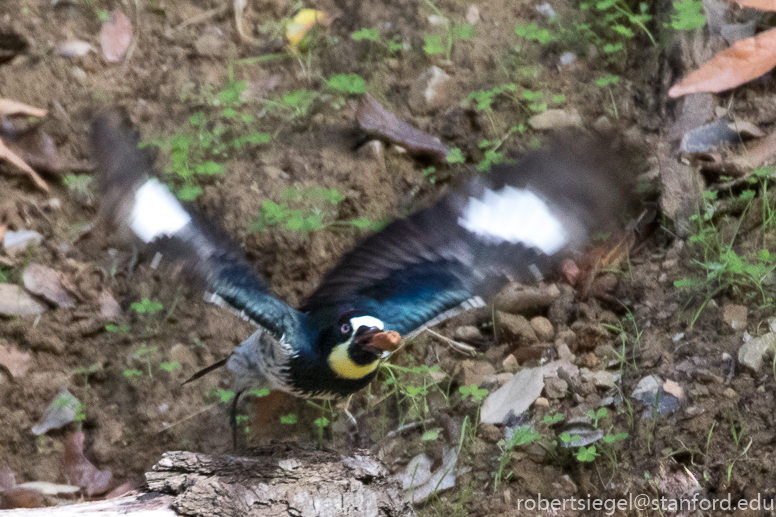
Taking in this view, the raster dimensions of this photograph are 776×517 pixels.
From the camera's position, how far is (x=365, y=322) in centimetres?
166

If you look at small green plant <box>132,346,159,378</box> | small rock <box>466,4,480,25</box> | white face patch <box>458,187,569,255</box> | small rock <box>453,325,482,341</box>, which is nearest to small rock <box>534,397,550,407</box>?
small rock <box>453,325,482,341</box>

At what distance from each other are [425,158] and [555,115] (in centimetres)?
48

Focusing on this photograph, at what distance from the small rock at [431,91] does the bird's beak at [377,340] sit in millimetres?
1025

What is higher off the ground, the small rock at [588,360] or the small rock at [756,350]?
the small rock at [588,360]

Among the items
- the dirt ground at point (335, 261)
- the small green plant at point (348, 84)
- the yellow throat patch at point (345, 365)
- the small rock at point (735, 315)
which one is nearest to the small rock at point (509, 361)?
the dirt ground at point (335, 261)

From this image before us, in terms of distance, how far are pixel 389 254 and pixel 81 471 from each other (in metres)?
1.09

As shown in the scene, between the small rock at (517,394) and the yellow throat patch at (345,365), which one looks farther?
the small rock at (517,394)

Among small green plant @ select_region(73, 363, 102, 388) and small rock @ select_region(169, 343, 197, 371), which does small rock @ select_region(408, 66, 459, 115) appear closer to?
small rock @ select_region(169, 343, 197, 371)

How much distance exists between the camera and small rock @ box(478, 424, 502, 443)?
1873 millimetres

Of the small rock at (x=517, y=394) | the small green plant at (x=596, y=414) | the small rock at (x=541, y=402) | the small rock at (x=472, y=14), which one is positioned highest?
the small rock at (x=472, y=14)

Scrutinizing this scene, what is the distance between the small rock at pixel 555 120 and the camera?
7.49ft

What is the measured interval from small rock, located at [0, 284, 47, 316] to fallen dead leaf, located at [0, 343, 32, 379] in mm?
114

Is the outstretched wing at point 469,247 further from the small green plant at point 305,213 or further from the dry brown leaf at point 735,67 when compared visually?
the dry brown leaf at point 735,67

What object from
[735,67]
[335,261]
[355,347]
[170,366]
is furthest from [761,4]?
[170,366]
